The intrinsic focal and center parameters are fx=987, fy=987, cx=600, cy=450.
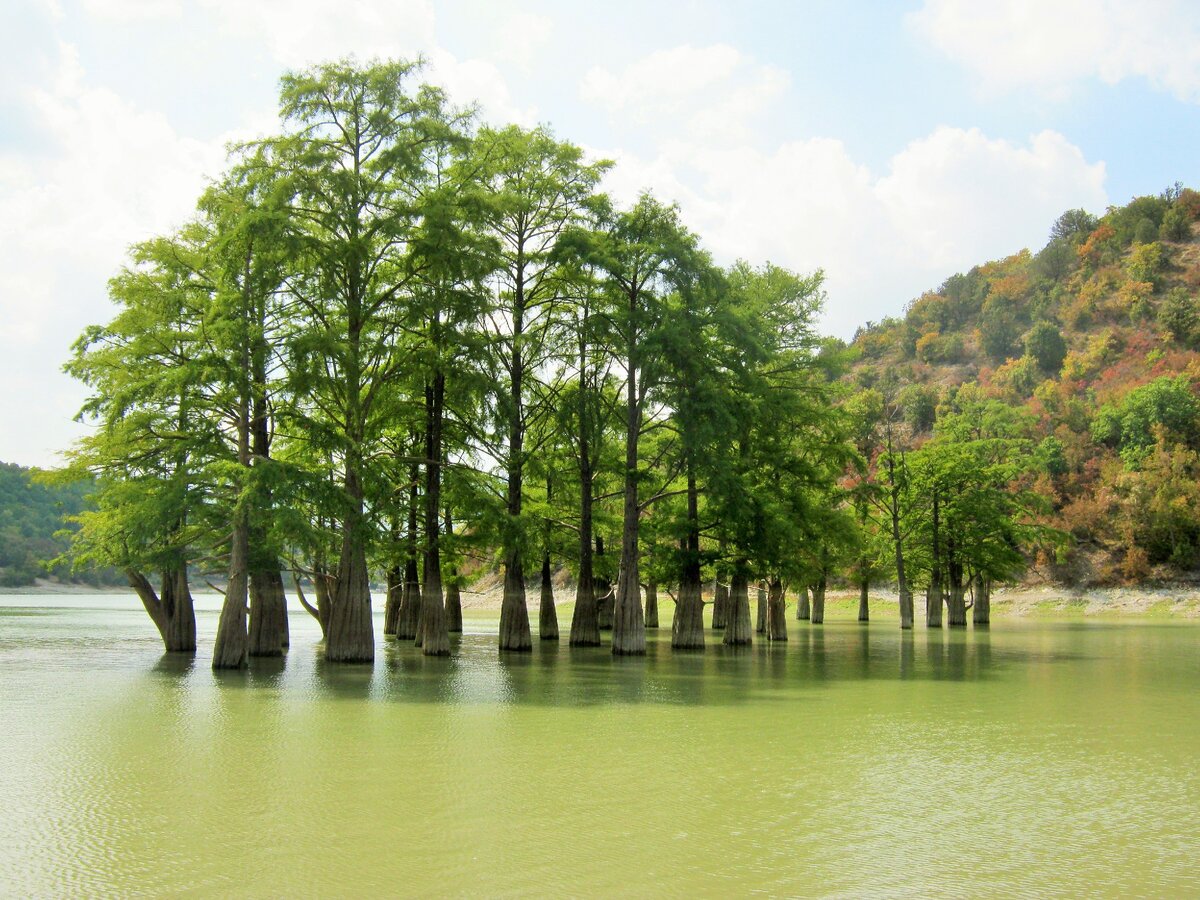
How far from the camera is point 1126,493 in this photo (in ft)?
224

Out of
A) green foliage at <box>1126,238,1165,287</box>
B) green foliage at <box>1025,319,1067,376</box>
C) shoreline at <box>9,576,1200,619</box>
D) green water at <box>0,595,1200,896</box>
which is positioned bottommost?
shoreline at <box>9,576,1200,619</box>

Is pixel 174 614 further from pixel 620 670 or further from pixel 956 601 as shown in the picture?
pixel 956 601

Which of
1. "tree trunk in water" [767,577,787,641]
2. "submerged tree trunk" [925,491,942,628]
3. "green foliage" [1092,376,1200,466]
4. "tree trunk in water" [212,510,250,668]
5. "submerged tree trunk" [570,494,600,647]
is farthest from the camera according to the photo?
"green foliage" [1092,376,1200,466]

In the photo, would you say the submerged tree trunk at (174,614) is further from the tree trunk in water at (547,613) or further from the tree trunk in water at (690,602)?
the tree trunk in water at (690,602)

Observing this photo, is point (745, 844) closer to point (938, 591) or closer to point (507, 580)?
point (507, 580)

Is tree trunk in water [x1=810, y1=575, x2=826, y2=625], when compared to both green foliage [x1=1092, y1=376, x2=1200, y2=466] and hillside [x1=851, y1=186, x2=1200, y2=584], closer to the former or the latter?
hillside [x1=851, y1=186, x2=1200, y2=584]

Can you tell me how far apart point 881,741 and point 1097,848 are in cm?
569

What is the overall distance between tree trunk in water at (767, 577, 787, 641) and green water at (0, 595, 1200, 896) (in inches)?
567

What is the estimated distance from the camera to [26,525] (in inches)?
4242

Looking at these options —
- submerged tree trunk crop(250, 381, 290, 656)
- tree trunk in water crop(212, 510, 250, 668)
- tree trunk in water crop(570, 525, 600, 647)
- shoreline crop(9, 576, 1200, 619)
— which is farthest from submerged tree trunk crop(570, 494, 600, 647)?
shoreline crop(9, 576, 1200, 619)

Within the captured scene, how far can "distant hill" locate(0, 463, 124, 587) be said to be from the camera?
106 meters

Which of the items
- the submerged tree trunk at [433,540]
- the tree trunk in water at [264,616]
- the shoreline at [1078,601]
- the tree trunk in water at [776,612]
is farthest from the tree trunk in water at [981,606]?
the tree trunk in water at [264,616]

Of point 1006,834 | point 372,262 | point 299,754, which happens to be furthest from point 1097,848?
point 372,262

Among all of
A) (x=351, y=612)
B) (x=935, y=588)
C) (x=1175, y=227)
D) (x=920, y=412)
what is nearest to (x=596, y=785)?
(x=351, y=612)
